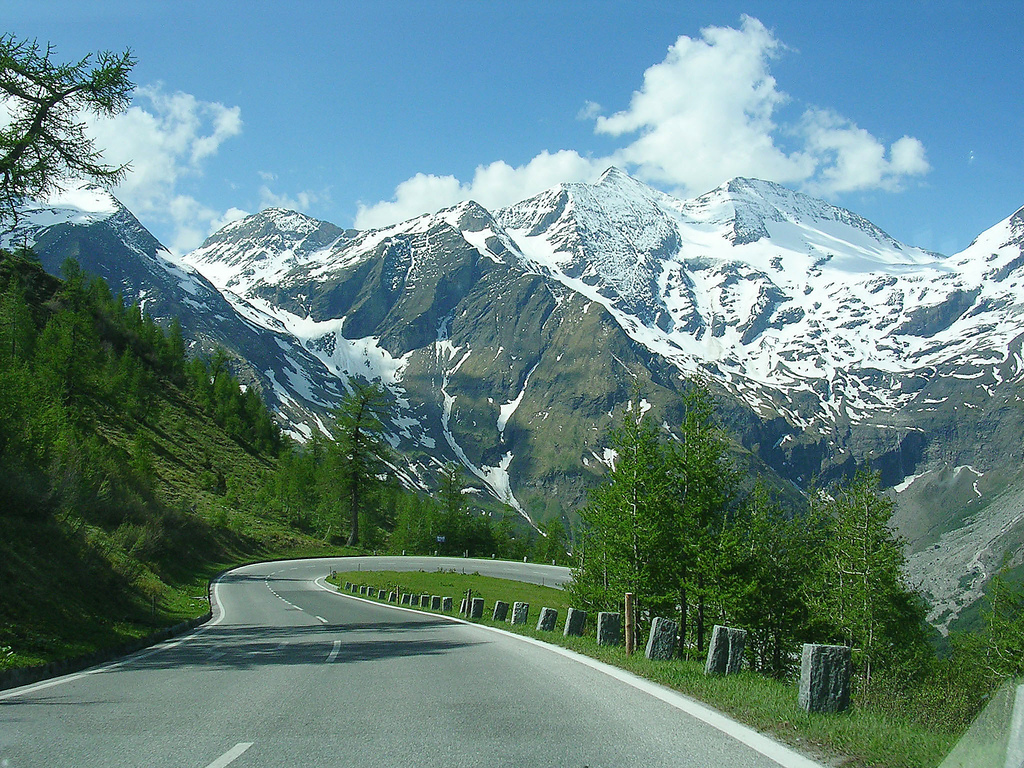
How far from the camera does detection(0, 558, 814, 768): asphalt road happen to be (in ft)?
21.1

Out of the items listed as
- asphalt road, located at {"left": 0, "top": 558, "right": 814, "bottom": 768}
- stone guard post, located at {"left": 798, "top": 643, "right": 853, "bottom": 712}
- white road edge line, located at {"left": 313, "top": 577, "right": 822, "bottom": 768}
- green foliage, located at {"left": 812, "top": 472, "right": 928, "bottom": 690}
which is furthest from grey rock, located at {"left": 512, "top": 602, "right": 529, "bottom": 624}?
stone guard post, located at {"left": 798, "top": 643, "right": 853, "bottom": 712}

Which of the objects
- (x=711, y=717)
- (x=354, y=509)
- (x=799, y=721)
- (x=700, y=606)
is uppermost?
(x=799, y=721)

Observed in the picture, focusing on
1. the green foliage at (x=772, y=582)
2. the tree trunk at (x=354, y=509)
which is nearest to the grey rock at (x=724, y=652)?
the green foliage at (x=772, y=582)

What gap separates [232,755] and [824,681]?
5.98 m

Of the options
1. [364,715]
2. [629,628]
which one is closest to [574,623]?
[629,628]

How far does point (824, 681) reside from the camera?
7.92 meters

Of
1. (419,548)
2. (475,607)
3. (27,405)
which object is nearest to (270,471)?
(419,548)

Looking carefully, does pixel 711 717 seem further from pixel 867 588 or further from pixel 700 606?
pixel 867 588

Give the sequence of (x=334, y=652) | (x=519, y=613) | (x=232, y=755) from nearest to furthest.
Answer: (x=232, y=755) → (x=334, y=652) → (x=519, y=613)

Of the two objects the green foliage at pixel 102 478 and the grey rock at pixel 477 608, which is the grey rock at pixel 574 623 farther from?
the green foliage at pixel 102 478

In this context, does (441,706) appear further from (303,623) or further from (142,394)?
(142,394)

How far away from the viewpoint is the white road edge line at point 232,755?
6127 millimetres

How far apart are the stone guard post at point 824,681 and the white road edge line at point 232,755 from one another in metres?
5.70

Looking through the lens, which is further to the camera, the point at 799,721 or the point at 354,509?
the point at 354,509
